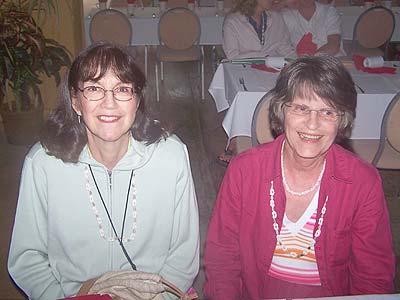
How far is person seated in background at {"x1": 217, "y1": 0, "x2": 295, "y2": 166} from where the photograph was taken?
4693 mm

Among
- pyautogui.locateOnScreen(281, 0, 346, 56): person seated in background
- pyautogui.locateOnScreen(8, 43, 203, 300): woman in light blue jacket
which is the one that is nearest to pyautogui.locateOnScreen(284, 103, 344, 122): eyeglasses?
pyautogui.locateOnScreen(8, 43, 203, 300): woman in light blue jacket

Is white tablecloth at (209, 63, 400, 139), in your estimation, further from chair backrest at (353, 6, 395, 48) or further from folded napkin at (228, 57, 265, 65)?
chair backrest at (353, 6, 395, 48)

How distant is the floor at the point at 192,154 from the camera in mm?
3336

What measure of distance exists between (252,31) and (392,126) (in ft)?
6.13

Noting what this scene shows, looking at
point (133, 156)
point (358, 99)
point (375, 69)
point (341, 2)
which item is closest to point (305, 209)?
point (133, 156)

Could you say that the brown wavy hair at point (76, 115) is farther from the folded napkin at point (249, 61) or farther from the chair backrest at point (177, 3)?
the chair backrest at point (177, 3)

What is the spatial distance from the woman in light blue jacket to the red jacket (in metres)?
0.15

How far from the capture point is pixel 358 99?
11.5ft

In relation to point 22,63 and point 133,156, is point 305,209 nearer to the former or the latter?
point 133,156

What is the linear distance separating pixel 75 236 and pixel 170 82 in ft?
15.1

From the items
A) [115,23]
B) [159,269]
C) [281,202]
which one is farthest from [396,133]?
[115,23]

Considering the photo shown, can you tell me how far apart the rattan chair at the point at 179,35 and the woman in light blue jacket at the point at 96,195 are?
3.89 m

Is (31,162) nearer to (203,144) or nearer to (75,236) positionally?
(75,236)

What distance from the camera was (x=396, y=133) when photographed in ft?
10.8
